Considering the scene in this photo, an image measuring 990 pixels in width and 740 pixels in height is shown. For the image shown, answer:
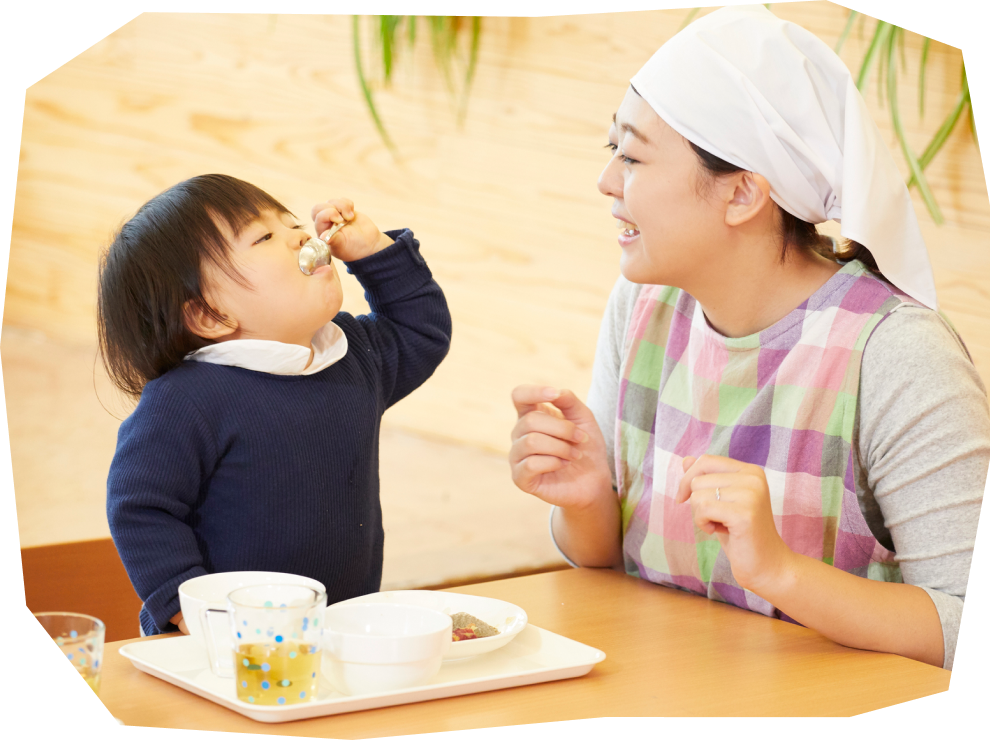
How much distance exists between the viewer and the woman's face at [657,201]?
101cm

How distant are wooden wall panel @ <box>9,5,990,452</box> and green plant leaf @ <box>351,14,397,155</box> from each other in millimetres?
12

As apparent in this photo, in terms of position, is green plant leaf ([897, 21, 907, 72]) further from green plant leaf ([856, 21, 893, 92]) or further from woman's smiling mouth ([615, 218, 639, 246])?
woman's smiling mouth ([615, 218, 639, 246])

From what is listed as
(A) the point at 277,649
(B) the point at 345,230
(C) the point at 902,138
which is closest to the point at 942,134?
(C) the point at 902,138

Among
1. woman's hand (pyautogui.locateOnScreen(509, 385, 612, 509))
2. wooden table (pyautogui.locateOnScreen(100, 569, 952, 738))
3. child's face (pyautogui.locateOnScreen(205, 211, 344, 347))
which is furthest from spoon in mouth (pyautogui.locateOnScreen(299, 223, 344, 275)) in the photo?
wooden table (pyautogui.locateOnScreen(100, 569, 952, 738))

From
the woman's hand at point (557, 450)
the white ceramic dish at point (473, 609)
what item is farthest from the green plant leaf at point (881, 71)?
the white ceramic dish at point (473, 609)

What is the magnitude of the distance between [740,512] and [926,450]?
8.0 inches

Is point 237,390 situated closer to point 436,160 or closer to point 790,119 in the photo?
point 790,119

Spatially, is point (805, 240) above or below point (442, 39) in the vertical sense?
below

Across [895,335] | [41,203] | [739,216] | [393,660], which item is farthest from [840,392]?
[41,203]

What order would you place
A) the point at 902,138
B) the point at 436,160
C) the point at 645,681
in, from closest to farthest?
the point at 645,681, the point at 902,138, the point at 436,160

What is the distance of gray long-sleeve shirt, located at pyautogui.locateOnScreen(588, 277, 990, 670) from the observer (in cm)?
87

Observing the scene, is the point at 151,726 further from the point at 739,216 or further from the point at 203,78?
the point at 203,78

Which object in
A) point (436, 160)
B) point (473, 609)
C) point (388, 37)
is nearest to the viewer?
point (473, 609)

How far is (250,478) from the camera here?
89 centimetres
